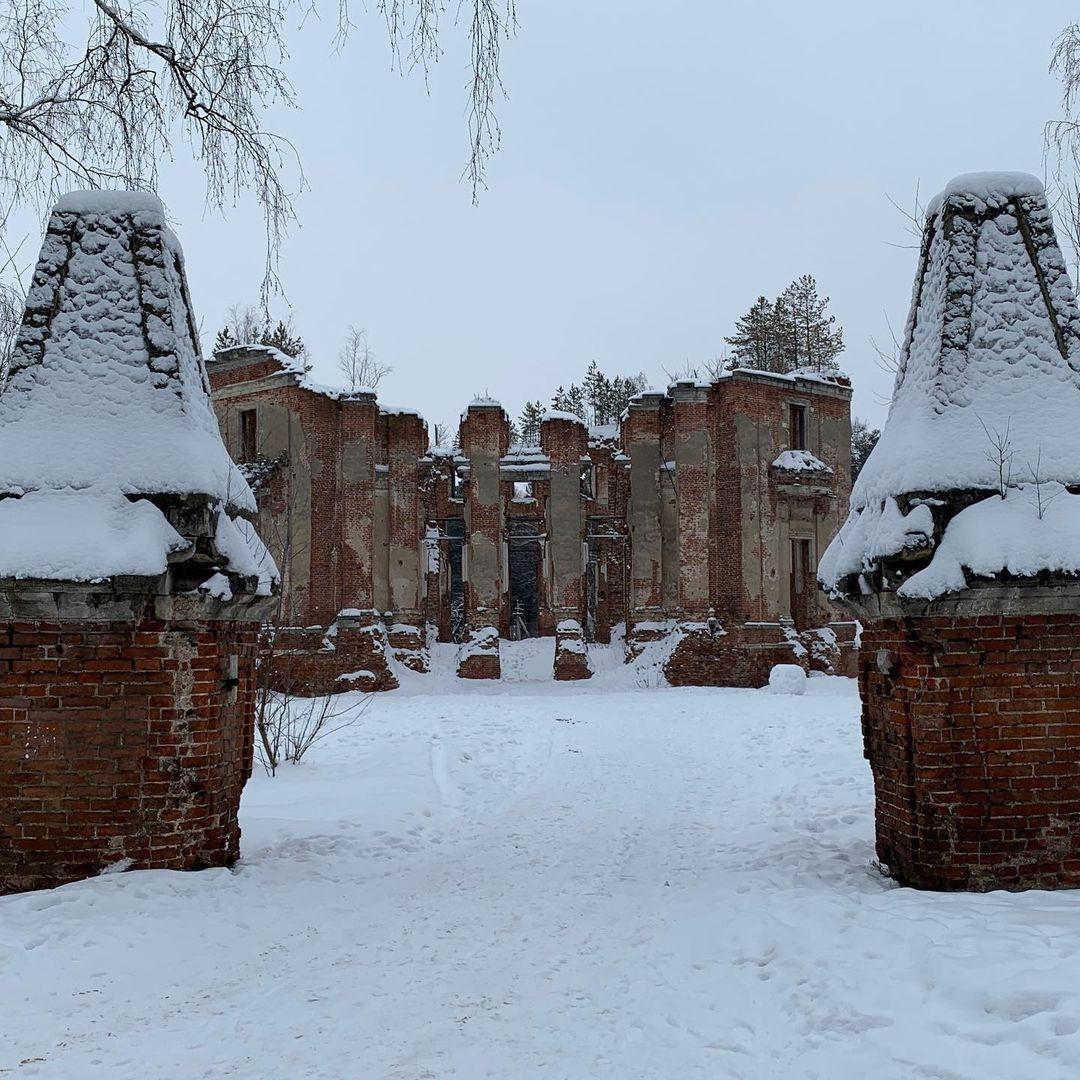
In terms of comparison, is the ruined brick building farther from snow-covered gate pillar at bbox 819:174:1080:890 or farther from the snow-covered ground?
snow-covered gate pillar at bbox 819:174:1080:890

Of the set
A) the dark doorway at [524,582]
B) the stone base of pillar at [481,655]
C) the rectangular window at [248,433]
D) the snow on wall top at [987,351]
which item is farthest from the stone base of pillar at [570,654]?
the snow on wall top at [987,351]

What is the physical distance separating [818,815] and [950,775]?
318cm

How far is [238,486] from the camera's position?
6.23 metres

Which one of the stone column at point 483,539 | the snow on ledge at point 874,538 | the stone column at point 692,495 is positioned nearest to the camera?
the snow on ledge at point 874,538

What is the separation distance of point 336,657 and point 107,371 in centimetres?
1701

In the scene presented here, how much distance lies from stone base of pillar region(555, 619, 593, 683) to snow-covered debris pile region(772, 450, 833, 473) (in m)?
7.29

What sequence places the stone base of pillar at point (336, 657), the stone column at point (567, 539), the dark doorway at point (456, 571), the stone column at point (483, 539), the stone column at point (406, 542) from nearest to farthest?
the stone base of pillar at point (336, 657) → the stone column at point (406, 542) → the stone column at point (483, 539) → the stone column at point (567, 539) → the dark doorway at point (456, 571)

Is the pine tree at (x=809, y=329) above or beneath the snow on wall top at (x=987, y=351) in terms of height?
above

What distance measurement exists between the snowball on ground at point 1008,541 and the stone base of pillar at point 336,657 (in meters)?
18.3

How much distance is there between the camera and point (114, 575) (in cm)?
498

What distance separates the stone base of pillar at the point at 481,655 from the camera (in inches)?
930

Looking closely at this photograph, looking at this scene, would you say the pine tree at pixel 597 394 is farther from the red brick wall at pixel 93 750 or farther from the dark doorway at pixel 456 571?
the red brick wall at pixel 93 750

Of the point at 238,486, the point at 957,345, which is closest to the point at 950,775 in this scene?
the point at 957,345

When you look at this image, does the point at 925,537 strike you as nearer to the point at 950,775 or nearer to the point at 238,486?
the point at 950,775
